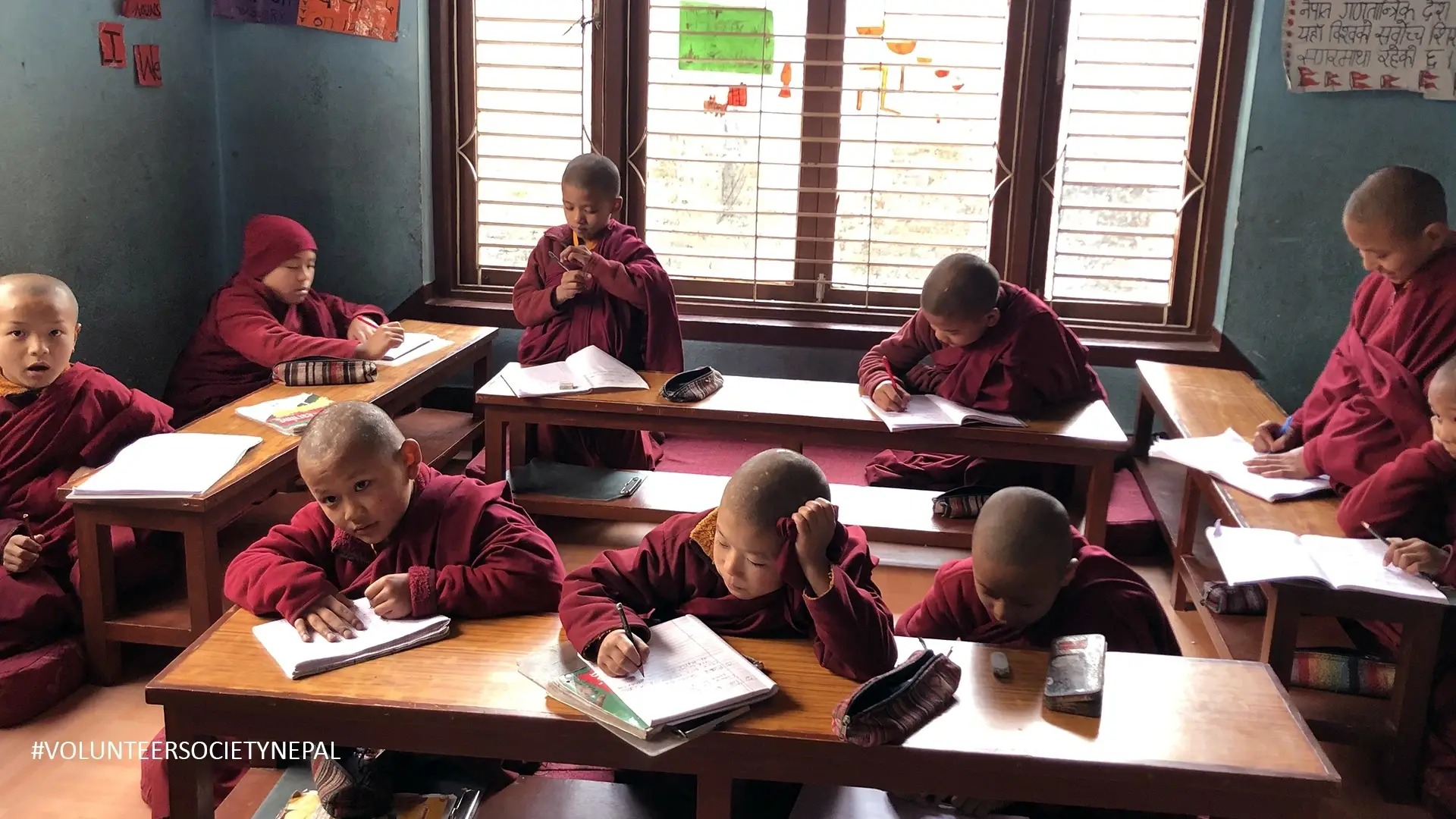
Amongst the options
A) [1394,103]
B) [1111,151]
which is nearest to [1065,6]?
[1111,151]

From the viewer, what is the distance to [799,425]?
11.3 feet

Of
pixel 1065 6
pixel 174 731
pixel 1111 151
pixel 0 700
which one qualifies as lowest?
pixel 0 700

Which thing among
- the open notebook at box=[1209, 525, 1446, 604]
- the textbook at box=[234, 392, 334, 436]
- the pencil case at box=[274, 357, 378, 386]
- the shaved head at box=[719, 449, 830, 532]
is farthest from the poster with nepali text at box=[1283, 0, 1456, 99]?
the textbook at box=[234, 392, 334, 436]

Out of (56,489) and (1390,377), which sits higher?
(1390,377)

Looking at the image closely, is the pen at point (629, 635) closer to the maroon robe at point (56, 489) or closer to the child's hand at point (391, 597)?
the child's hand at point (391, 597)

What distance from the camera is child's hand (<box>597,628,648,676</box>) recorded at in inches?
72.4

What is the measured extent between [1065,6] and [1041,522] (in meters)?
2.97

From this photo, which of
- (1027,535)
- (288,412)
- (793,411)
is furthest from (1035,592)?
(288,412)

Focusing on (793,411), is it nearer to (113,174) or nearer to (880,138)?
(880,138)

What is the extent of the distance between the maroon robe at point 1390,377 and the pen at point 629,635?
6.25ft

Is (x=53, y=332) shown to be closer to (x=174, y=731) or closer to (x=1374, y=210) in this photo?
(x=174, y=731)

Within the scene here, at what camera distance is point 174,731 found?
183cm

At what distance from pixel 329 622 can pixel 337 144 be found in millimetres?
3276

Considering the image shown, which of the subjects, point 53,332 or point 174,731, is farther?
point 53,332
